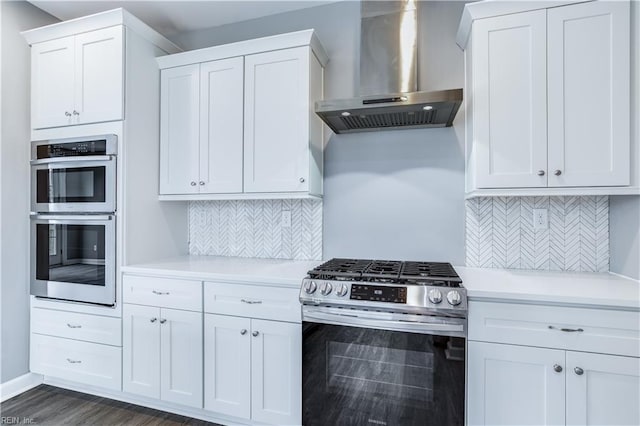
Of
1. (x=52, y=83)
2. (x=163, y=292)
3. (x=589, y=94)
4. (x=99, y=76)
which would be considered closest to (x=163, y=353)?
(x=163, y=292)

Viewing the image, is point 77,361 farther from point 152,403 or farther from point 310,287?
point 310,287

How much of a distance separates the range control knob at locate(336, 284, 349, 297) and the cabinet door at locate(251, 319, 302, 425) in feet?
1.05

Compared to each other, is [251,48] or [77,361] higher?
[251,48]

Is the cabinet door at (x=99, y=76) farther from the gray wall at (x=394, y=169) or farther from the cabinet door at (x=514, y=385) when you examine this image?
the cabinet door at (x=514, y=385)

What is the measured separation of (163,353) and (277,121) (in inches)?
65.9

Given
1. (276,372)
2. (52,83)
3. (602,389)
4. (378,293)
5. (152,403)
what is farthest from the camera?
(52,83)

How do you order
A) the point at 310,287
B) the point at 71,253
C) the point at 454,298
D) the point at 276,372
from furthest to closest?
the point at 71,253, the point at 276,372, the point at 310,287, the point at 454,298

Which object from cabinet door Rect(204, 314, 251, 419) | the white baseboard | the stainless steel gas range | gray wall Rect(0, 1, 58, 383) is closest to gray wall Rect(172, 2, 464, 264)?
the stainless steel gas range

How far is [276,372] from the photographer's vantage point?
1890 millimetres

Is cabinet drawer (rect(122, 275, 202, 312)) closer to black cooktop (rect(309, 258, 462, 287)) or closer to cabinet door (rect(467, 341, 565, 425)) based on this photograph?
black cooktop (rect(309, 258, 462, 287))

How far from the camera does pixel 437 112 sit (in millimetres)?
2018

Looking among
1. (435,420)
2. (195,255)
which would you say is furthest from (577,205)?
(195,255)

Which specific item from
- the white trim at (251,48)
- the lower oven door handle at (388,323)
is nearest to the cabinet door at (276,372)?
the lower oven door handle at (388,323)

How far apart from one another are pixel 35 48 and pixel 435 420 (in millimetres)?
3566
